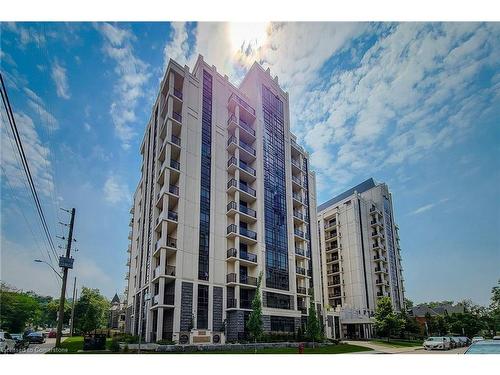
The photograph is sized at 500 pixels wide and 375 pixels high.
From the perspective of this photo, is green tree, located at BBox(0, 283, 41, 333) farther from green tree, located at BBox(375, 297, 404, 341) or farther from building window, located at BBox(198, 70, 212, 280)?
green tree, located at BBox(375, 297, 404, 341)

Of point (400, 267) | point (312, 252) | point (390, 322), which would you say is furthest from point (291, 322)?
point (400, 267)

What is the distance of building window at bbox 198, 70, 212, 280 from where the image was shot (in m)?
18.8

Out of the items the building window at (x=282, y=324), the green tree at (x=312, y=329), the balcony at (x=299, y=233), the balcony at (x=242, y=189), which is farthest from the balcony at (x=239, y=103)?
the green tree at (x=312, y=329)

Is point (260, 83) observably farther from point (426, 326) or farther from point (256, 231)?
point (426, 326)

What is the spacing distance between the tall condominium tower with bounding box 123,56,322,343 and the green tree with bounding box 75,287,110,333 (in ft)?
23.0

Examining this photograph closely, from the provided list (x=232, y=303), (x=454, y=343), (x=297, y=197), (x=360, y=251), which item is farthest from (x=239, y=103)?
(x=360, y=251)

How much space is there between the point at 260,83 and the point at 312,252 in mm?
13070

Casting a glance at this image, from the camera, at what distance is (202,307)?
18.0 m

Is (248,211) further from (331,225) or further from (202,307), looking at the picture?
(331,225)

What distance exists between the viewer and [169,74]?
21031mm

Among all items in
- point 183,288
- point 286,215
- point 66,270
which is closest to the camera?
point 66,270

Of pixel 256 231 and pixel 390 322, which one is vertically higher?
pixel 256 231

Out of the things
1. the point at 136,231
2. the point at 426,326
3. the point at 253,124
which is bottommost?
the point at 426,326

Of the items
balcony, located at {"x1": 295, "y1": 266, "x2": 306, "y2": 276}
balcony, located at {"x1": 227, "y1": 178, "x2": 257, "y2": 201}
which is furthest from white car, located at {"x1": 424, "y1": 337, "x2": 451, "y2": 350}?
balcony, located at {"x1": 227, "y1": 178, "x2": 257, "y2": 201}
